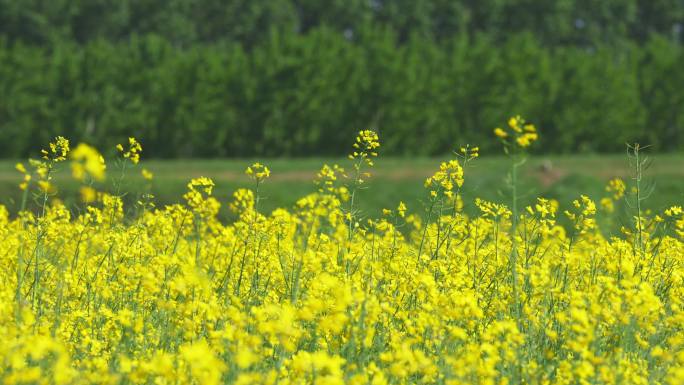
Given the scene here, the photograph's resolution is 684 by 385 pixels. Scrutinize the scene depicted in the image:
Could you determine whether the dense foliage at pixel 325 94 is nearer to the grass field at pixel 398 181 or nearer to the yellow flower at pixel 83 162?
the grass field at pixel 398 181

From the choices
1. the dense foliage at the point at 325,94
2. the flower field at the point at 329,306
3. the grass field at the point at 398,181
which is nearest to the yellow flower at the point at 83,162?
the flower field at the point at 329,306

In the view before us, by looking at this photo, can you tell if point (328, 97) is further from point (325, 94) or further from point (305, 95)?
point (305, 95)

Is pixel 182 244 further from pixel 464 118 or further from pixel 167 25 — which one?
pixel 167 25

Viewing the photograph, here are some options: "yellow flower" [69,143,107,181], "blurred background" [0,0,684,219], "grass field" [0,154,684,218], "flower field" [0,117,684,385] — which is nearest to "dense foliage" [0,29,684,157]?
"blurred background" [0,0,684,219]

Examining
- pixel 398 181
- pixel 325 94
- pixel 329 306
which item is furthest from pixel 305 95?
pixel 329 306

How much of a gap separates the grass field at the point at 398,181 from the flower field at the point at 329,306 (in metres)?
9.83

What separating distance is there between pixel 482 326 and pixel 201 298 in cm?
170

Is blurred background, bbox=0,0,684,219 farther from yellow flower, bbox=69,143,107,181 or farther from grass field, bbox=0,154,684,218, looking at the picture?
yellow flower, bbox=69,143,107,181

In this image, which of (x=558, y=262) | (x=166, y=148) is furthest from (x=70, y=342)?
(x=166, y=148)

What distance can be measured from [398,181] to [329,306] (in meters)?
19.1

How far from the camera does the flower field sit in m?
3.88

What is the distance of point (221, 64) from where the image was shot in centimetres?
3838

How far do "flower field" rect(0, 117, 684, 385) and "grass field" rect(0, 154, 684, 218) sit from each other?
983 cm

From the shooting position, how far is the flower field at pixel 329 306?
3.88 metres
